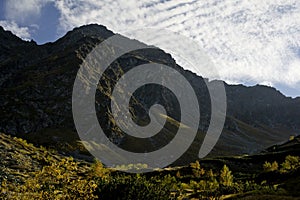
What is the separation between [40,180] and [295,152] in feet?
456

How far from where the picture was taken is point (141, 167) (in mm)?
178000

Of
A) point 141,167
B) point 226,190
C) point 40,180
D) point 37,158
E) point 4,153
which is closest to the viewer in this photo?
point 40,180

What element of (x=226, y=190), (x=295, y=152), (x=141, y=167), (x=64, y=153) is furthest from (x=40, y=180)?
(x=64, y=153)

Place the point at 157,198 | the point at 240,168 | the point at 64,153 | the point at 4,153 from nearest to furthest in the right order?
the point at 157,198
the point at 4,153
the point at 240,168
the point at 64,153

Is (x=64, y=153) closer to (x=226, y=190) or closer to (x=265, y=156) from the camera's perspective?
(x=265, y=156)

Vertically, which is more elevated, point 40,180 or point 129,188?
point 129,188

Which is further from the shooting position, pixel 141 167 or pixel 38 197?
pixel 141 167

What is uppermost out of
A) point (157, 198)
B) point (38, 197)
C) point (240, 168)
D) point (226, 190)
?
point (240, 168)

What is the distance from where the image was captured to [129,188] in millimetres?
29000

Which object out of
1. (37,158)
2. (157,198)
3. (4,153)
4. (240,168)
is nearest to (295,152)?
(240,168)

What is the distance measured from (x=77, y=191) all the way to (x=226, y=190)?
54019 mm

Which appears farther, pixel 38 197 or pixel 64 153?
pixel 64 153

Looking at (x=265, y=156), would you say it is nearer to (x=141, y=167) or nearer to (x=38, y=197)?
(x=141, y=167)

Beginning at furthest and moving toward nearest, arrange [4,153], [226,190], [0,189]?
[4,153] → [226,190] → [0,189]
